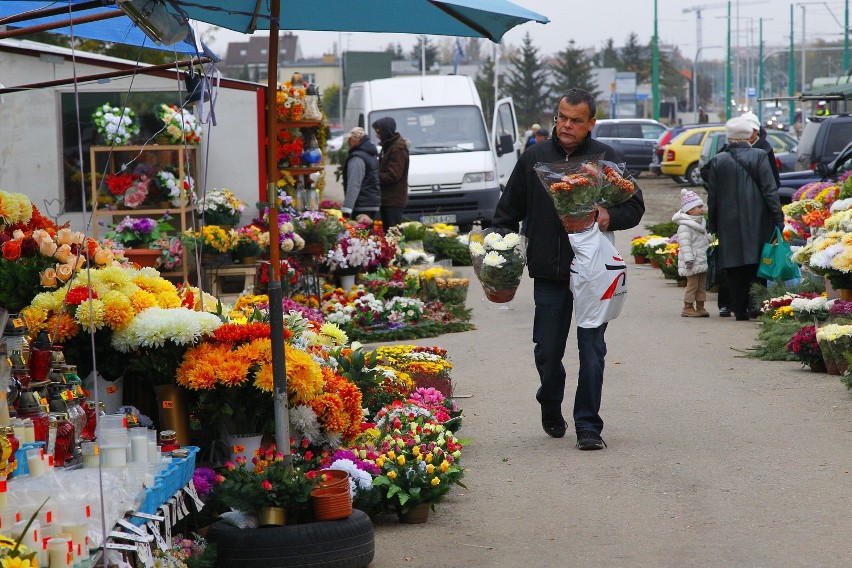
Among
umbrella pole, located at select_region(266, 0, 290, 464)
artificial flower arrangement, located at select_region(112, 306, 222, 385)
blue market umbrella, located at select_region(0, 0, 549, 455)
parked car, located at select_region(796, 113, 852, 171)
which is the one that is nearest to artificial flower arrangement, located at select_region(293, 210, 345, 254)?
blue market umbrella, located at select_region(0, 0, 549, 455)

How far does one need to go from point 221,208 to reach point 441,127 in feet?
28.5

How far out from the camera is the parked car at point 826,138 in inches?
906

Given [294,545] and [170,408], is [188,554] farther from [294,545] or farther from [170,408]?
[170,408]

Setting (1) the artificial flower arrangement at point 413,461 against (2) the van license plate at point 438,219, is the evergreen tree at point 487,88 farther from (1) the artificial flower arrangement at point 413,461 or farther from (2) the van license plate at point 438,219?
(1) the artificial flower arrangement at point 413,461

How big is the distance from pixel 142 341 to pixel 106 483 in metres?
1.12

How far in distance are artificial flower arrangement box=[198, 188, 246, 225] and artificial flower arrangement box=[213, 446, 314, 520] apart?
7985 millimetres

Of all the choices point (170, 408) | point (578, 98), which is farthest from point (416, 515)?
point (578, 98)

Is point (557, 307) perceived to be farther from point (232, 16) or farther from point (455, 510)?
point (232, 16)

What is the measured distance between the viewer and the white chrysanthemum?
7008 millimetres

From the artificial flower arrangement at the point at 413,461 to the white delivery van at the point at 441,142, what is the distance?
45.3 ft

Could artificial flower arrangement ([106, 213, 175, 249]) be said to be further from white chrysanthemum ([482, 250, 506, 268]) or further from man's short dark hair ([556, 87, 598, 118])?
man's short dark hair ([556, 87, 598, 118])

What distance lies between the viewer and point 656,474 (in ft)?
20.9

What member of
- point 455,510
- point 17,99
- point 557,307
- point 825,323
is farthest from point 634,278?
point 455,510

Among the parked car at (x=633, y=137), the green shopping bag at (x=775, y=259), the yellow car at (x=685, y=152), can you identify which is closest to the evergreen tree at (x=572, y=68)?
the parked car at (x=633, y=137)
